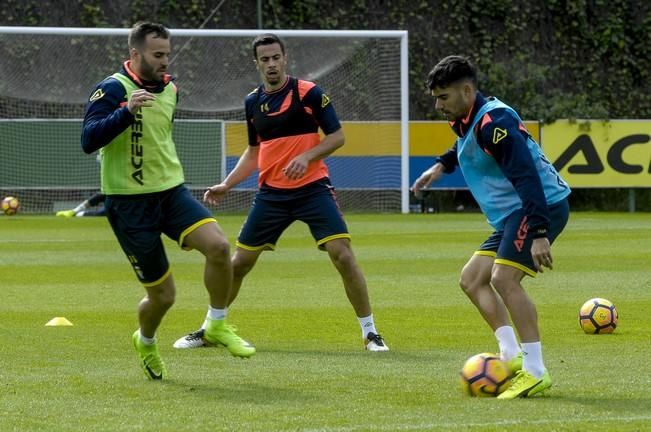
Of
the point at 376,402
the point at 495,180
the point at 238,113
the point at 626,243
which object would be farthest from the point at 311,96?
the point at 238,113

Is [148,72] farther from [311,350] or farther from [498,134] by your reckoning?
[311,350]

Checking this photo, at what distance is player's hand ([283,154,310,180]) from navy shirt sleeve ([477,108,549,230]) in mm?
2519

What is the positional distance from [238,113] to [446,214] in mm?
4907

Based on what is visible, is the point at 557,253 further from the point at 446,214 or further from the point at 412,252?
the point at 446,214

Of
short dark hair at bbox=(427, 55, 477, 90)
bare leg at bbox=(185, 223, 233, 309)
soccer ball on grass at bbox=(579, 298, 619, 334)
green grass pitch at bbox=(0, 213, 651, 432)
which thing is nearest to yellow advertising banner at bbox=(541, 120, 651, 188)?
green grass pitch at bbox=(0, 213, 651, 432)

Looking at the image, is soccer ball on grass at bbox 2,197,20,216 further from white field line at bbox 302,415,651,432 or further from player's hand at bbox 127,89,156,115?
white field line at bbox 302,415,651,432

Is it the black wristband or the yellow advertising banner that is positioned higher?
the black wristband

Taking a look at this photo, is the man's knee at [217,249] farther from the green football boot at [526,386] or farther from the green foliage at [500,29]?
the green foliage at [500,29]

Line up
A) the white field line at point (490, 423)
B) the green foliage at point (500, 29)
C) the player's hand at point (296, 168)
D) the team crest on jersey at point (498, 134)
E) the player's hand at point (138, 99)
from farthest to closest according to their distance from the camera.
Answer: the green foliage at point (500, 29), the player's hand at point (296, 168), the player's hand at point (138, 99), the team crest on jersey at point (498, 134), the white field line at point (490, 423)

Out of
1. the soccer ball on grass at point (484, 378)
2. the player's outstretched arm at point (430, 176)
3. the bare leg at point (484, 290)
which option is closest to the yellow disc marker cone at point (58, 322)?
the player's outstretched arm at point (430, 176)

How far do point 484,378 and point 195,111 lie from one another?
67.8 feet

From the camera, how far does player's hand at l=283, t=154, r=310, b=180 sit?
9.62 m

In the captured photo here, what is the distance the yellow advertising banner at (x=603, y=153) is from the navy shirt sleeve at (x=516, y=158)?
21.2m

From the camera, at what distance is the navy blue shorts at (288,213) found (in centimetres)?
1009
